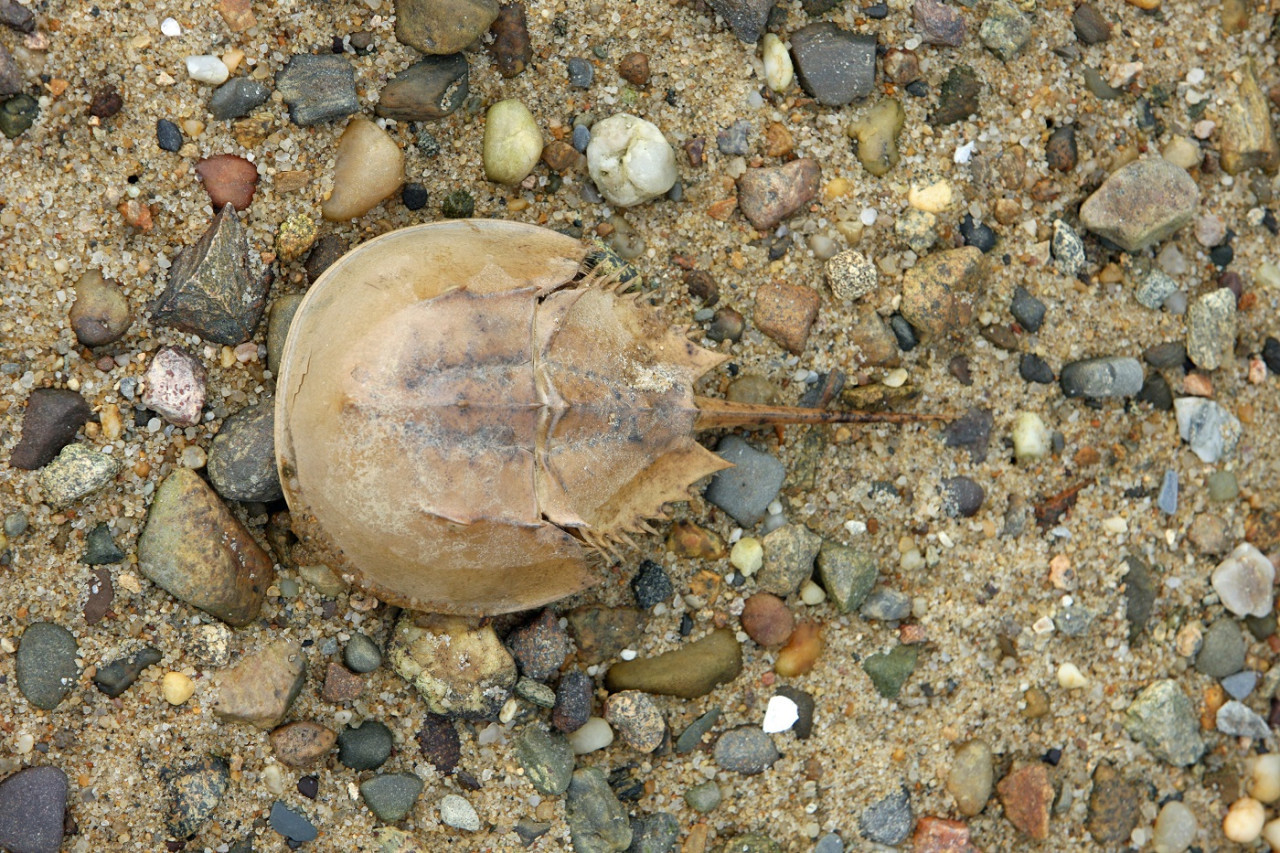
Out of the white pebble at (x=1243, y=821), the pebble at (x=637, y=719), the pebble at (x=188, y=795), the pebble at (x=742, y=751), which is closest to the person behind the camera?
the pebble at (x=188, y=795)

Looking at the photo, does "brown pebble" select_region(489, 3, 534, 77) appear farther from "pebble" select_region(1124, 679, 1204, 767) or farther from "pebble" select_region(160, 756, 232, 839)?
"pebble" select_region(1124, 679, 1204, 767)

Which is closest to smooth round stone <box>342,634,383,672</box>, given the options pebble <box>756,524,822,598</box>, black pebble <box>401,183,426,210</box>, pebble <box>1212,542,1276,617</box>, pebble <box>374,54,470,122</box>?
pebble <box>756,524,822,598</box>

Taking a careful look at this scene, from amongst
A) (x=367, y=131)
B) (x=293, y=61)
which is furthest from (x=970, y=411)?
(x=293, y=61)

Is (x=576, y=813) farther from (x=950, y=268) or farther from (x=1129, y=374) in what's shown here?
(x=1129, y=374)

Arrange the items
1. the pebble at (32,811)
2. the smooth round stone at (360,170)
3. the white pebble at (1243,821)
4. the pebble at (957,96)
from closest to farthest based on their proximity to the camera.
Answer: the pebble at (32,811)
the smooth round stone at (360,170)
the pebble at (957,96)
the white pebble at (1243,821)

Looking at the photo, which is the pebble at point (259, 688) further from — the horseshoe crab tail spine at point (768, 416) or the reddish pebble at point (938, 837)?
the reddish pebble at point (938, 837)

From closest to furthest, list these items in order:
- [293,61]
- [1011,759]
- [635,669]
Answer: [293,61] → [635,669] → [1011,759]

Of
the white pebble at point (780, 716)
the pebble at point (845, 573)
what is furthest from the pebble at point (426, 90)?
the white pebble at point (780, 716)
